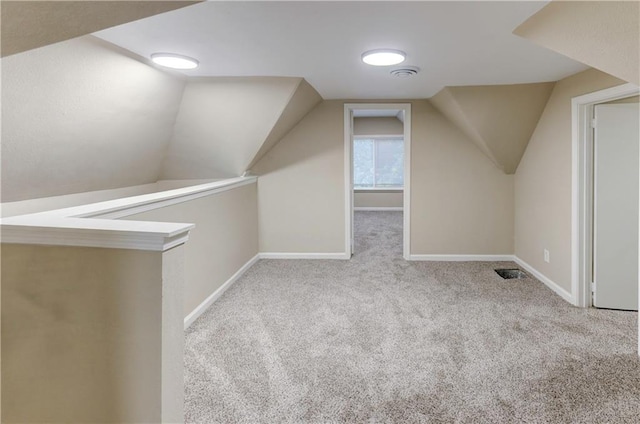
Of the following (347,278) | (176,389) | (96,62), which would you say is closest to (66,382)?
(176,389)

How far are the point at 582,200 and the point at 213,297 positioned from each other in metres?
3.13

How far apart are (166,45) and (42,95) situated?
0.77 metres

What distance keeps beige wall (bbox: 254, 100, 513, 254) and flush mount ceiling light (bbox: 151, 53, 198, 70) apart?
6.19 ft

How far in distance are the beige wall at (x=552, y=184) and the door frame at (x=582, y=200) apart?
0.24ft

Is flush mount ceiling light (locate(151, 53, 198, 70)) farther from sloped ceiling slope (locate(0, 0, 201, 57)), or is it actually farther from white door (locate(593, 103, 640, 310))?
white door (locate(593, 103, 640, 310))

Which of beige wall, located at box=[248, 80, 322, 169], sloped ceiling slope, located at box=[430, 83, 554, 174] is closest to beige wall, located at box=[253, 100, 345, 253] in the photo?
beige wall, located at box=[248, 80, 322, 169]

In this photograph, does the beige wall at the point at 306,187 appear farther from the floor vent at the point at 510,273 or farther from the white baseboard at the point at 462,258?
the floor vent at the point at 510,273

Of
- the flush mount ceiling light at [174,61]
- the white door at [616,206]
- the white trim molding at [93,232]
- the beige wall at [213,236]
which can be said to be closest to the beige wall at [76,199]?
the beige wall at [213,236]

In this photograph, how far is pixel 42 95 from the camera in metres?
2.17

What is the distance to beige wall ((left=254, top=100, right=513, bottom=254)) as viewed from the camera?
438 cm

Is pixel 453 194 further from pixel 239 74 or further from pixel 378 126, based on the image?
pixel 378 126

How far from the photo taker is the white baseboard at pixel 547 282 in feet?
10.2

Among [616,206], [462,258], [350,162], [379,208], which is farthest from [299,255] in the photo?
[379,208]

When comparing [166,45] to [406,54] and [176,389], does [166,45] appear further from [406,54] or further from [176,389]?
[176,389]
